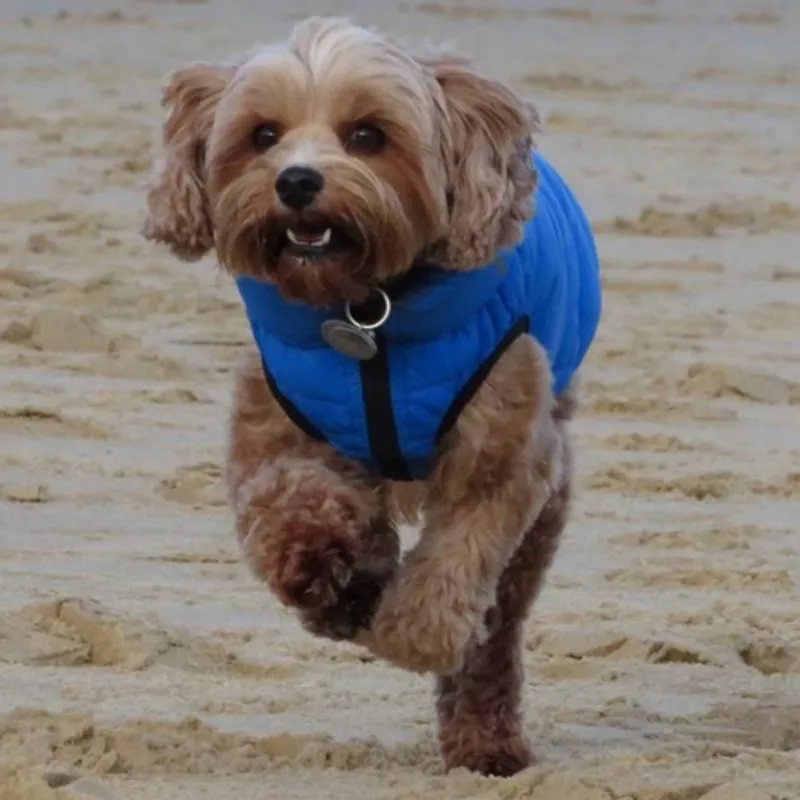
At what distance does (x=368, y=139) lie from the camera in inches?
172

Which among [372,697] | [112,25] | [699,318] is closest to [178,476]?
[372,697]

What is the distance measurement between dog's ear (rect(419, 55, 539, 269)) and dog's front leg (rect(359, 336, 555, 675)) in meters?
0.30

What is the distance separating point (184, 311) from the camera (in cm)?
916

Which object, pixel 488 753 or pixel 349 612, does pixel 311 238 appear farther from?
pixel 488 753

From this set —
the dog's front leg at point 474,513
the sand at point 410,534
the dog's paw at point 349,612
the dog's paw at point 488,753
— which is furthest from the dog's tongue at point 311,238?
the dog's paw at point 488,753

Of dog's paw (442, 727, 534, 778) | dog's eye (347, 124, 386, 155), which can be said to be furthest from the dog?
dog's paw (442, 727, 534, 778)

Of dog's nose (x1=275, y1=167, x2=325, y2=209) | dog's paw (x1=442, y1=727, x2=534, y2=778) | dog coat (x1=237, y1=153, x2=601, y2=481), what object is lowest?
dog's paw (x1=442, y1=727, x2=534, y2=778)

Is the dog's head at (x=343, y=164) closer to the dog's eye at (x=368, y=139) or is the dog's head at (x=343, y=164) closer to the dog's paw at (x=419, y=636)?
the dog's eye at (x=368, y=139)

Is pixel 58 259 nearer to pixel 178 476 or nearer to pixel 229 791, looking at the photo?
pixel 178 476

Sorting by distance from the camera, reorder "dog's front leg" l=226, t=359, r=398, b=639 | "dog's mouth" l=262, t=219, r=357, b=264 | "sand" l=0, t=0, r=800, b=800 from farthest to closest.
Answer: "sand" l=0, t=0, r=800, b=800
"dog's front leg" l=226, t=359, r=398, b=639
"dog's mouth" l=262, t=219, r=357, b=264

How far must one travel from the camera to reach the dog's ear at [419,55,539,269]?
4.40 metres

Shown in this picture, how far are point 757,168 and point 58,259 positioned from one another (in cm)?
461

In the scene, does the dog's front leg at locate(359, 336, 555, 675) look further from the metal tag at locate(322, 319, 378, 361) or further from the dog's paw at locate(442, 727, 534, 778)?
the dog's paw at locate(442, 727, 534, 778)

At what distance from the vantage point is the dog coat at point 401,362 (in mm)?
4566
